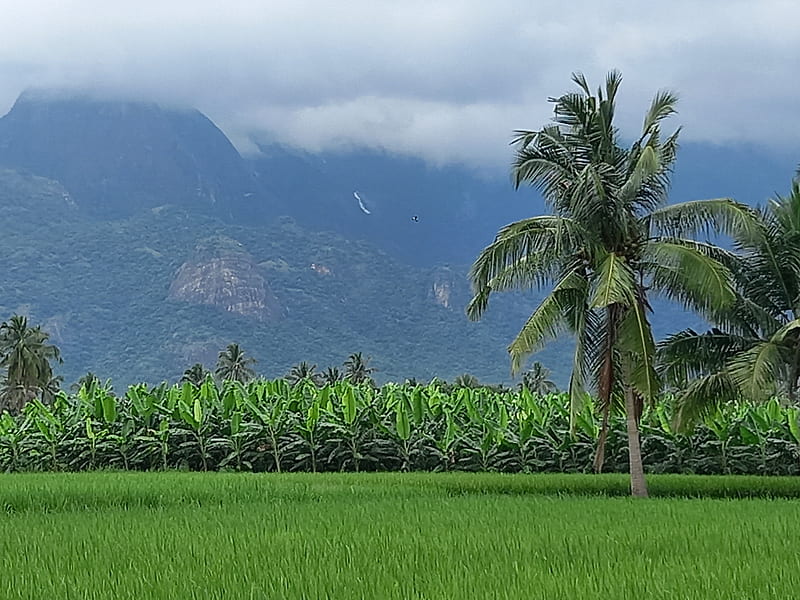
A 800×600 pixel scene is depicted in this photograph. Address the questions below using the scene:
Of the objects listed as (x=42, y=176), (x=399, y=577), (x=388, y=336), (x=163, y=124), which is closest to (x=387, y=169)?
(x=163, y=124)

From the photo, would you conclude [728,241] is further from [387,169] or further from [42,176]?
[387,169]

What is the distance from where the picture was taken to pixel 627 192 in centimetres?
1473

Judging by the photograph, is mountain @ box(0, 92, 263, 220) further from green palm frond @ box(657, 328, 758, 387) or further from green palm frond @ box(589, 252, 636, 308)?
green palm frond @ box(589, 252, 636, 308)

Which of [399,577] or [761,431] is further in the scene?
[761,431]

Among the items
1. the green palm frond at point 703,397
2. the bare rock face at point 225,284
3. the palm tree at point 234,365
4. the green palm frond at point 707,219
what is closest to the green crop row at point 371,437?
the green palm frond at point 703,397

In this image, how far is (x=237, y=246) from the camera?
104 m

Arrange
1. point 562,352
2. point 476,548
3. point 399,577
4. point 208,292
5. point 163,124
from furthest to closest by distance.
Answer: point 163,124, point 208,292, point 562,352, point 476,548, point 399,577

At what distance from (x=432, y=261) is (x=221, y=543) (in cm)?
11941

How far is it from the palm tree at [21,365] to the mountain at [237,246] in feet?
84.1

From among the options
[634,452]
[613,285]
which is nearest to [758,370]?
[613,285]

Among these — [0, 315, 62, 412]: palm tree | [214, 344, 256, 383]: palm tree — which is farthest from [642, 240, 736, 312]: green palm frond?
[214, 344, 256, 383]: palm tree

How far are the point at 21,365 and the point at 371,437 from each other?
32035 mm

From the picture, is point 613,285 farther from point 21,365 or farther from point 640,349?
point 21,365

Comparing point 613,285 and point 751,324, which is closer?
point 613,285
